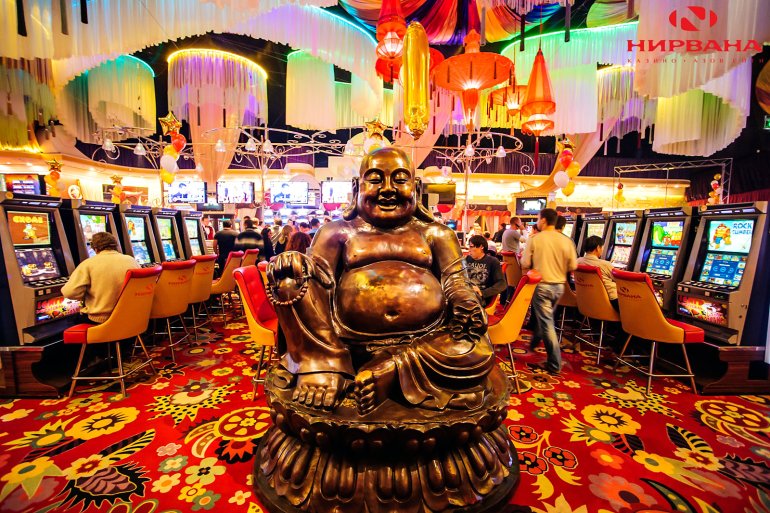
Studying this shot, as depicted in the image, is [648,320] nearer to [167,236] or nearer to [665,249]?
[665,249]

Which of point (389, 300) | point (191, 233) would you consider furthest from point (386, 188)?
point (191, 233)

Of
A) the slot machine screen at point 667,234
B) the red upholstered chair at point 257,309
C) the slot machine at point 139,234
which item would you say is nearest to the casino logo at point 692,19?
the slot machine screen at point 667,234

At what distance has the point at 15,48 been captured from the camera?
9.53 feet

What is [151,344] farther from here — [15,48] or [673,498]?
→ [673,498]

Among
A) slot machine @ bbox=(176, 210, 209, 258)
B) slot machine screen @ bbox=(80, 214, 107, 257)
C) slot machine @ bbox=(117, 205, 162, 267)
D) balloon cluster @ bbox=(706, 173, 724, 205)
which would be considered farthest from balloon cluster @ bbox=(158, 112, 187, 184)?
balloon cluster @ bbox=(706, 173, 724, 205)

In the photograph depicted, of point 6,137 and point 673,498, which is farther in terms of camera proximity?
point 6,137

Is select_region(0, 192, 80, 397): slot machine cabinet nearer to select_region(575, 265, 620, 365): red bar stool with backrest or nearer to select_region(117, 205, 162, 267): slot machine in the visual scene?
select_region(117, 205, 162, 267): slot machine

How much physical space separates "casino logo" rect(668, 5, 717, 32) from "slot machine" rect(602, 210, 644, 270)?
2095 millimetres

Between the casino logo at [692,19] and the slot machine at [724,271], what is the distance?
1537 mm

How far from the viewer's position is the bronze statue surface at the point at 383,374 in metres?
1.56

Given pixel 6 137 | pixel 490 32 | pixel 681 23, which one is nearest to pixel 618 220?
pixel 681 23

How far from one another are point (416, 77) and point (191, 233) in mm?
5084

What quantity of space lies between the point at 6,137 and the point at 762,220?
11.0 m

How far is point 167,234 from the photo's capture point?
5406 mm
